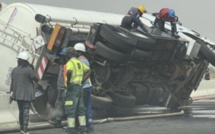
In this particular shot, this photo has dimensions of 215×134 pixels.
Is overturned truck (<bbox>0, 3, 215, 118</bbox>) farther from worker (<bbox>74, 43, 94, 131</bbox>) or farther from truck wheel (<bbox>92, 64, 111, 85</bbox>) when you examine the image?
worker (<bbox>74, 43, 94, 131</bbox>)

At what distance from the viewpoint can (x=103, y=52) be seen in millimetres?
10414

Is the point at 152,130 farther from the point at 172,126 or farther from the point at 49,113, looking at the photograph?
the point at 49,113

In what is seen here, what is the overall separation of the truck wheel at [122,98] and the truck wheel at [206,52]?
2.69 metres

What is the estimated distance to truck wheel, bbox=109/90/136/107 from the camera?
11.1 metres

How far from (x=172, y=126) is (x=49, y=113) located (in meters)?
2.67

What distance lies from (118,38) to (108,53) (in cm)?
40

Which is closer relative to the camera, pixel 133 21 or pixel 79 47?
pixel 79 47

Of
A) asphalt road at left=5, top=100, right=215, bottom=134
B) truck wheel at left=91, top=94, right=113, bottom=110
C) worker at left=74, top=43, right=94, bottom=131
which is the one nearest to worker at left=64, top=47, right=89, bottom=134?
worker at left=74, top=43, right=94, bottom=131

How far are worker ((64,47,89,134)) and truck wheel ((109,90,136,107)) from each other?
8.06ft

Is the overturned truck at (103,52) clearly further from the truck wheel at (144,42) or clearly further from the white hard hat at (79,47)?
the white hard hat at (79,47)

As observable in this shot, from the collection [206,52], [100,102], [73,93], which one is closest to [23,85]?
[73,93]

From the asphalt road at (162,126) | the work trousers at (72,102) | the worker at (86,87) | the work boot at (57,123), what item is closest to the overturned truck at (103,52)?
the work boot at (57,123)

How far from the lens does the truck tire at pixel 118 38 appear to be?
10.4m

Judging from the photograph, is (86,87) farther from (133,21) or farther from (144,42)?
(133,21)
